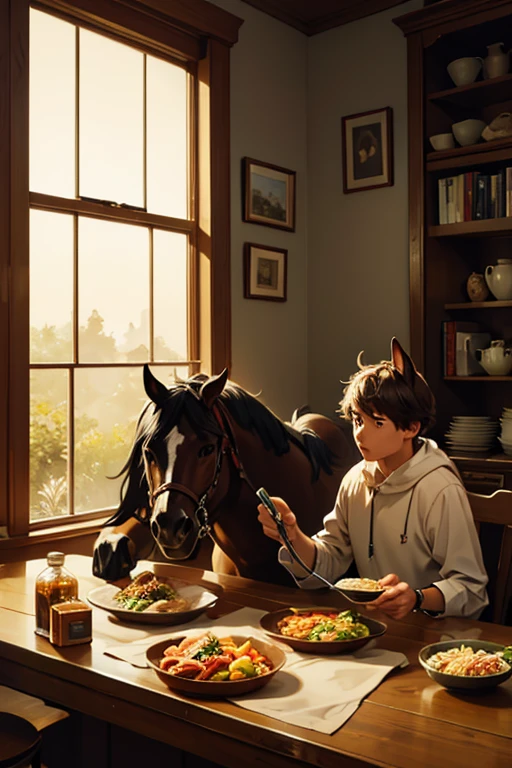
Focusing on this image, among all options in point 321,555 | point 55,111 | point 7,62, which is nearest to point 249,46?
point 55,111

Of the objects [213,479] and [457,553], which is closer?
[457,553]

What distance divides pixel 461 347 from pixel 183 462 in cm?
235

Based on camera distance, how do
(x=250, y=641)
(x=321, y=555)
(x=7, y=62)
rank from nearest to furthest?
1. (x=250, y=641)
2. (x=321, y=555)
3. (x=7, y=62)

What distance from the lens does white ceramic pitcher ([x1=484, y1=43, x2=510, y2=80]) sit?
11.8 ft

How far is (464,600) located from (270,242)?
2.72 m

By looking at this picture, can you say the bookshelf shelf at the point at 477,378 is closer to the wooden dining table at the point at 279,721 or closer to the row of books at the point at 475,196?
the row of books at the point at 475,196

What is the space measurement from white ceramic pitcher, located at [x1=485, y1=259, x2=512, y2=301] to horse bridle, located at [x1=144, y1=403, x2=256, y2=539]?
2.14 metres

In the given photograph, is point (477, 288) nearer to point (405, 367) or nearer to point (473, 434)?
point (473, 434)

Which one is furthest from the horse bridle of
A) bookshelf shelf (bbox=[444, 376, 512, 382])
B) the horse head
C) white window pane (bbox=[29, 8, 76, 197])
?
bookshelf shelf (bbox=[444, 376, 512, 382])

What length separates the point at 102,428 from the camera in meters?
3.24

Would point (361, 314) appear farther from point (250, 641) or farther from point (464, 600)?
point (250, 641)

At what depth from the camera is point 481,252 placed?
4.02 meters

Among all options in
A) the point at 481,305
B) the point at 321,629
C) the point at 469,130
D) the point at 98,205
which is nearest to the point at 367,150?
the point at 469,130

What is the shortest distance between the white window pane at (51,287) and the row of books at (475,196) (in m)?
1.80
